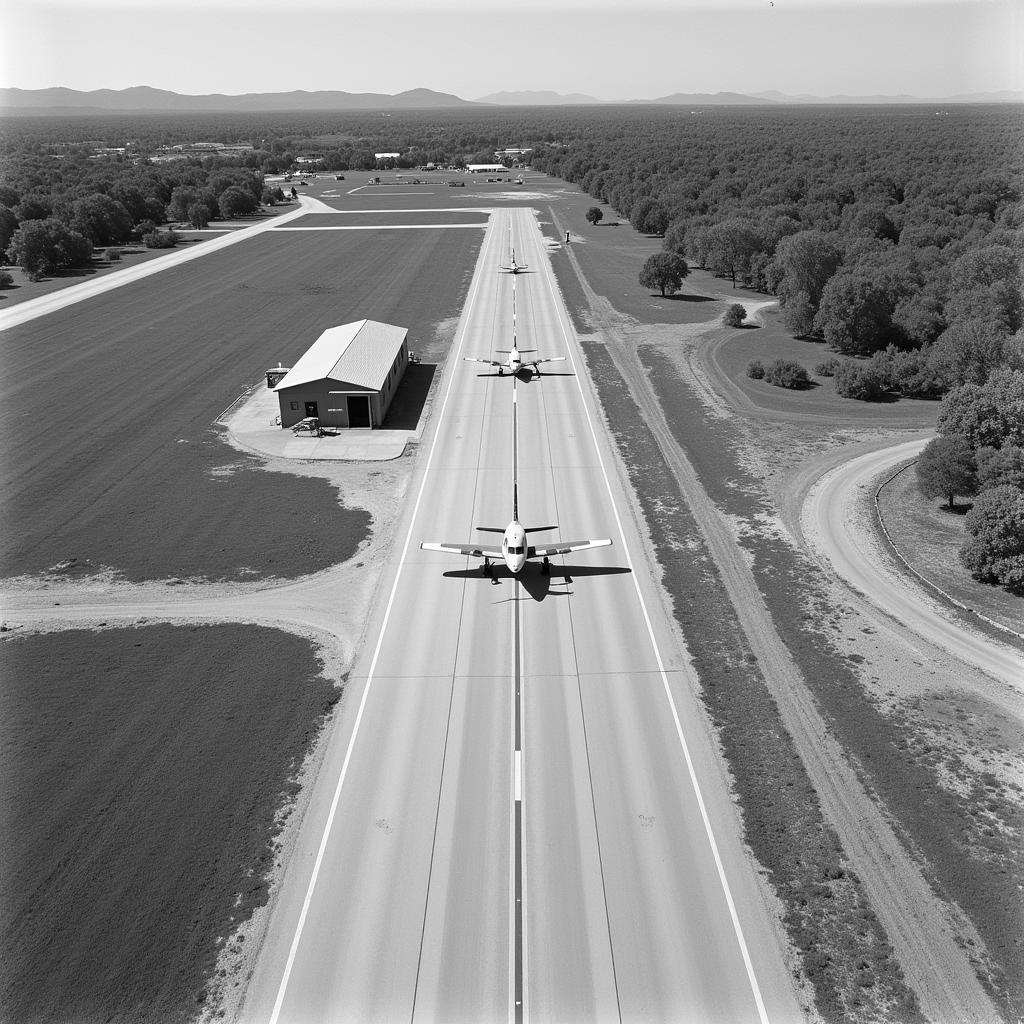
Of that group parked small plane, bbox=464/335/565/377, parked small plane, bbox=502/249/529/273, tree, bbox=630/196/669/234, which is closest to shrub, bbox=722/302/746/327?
parked small plane, bbox=464/335/565/377

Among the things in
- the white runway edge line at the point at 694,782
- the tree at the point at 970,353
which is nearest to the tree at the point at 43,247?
the white runway edge line at the point at 694,782

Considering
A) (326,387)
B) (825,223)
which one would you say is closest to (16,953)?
(326,387)

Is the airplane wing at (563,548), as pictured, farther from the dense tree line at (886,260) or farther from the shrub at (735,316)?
the shrub at (735,316)

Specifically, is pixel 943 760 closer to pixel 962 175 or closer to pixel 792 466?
pixel 792 466

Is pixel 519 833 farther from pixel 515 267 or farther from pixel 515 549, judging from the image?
pixel 515 267

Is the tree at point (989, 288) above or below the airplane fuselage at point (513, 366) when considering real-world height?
above

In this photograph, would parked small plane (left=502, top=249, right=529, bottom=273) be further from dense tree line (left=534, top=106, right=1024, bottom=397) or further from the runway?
the runway

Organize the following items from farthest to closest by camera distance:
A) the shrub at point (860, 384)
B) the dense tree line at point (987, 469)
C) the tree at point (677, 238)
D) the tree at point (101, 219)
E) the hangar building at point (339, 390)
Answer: the tree at point (101, 219) < the tree at point (677, 238) < the shrub at point (860, 384) < the hangar building at point (339, 390) < the dense tree line at point (987, 469)
